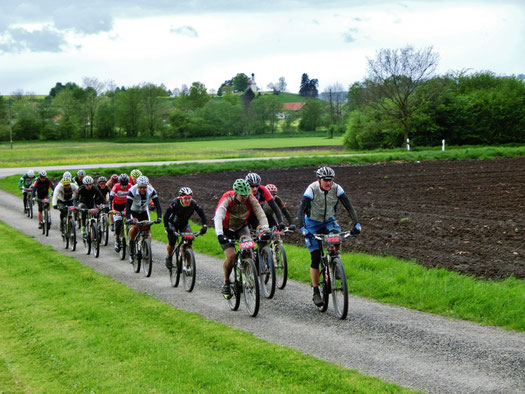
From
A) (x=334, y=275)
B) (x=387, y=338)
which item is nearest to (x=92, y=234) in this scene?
(x=334, y=275)

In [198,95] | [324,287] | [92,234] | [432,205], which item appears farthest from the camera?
[198,95]

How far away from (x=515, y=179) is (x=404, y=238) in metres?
16.4

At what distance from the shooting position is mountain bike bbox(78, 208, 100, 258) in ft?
52.4

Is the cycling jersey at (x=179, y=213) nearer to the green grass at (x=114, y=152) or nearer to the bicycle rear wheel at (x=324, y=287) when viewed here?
the bicycle rear wheel at (x=324, y=287)

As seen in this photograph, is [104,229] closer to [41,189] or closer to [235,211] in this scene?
[41,189]

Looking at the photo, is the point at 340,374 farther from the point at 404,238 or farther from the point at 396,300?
the point at 404,238

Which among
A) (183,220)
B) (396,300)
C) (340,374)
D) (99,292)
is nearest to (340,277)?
(396,300)

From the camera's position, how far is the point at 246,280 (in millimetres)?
9891

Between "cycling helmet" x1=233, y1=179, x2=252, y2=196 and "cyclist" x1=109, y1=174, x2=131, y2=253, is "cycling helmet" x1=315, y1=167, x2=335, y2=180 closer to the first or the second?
"cycling helmet" x1=233, y1=179, x2=252, y2=196

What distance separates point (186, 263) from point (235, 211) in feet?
7.37

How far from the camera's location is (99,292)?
11.7 meters

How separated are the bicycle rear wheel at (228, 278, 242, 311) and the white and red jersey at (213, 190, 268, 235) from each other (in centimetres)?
94

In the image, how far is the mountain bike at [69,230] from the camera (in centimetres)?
1722

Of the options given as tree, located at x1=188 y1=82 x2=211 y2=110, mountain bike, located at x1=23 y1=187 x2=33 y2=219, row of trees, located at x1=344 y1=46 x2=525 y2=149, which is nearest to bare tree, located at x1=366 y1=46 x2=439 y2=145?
row of trees, located at x1=344 y1=46 x2=525 y2=149
